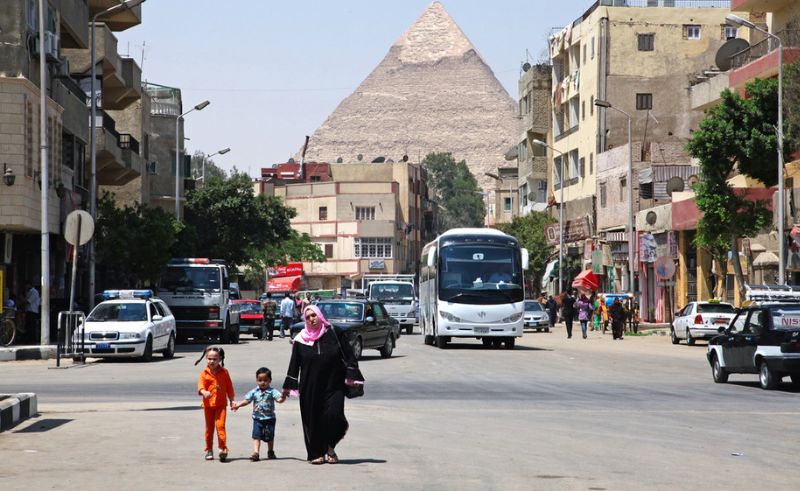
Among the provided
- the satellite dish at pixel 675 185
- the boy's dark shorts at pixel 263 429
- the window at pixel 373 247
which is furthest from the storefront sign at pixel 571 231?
the boy's dark shorts at pixel 263 429

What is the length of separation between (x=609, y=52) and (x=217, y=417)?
70.5m

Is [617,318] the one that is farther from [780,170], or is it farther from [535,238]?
[535,238]

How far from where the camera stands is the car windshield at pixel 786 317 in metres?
24.3

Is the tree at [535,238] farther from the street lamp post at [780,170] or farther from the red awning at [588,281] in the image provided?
the street lamp post at [780,170]

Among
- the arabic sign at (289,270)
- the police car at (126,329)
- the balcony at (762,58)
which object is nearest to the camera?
the police car at (126,329)

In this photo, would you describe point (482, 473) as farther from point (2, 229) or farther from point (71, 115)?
point (71, 115)

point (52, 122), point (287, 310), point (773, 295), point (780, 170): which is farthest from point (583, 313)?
point (773, 295)

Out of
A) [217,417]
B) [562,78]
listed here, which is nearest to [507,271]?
[217,417]

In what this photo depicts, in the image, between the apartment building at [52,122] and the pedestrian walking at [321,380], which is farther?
the apartment building at [52,122]

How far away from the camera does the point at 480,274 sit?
133 ft

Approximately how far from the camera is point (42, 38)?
35.6m

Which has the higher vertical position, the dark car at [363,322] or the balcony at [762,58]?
the balcony at [762,58]

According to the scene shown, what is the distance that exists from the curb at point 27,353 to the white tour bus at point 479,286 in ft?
37.9

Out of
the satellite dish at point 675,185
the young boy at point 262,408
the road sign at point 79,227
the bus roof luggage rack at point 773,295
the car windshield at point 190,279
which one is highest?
the satellite dish at point 675,185
